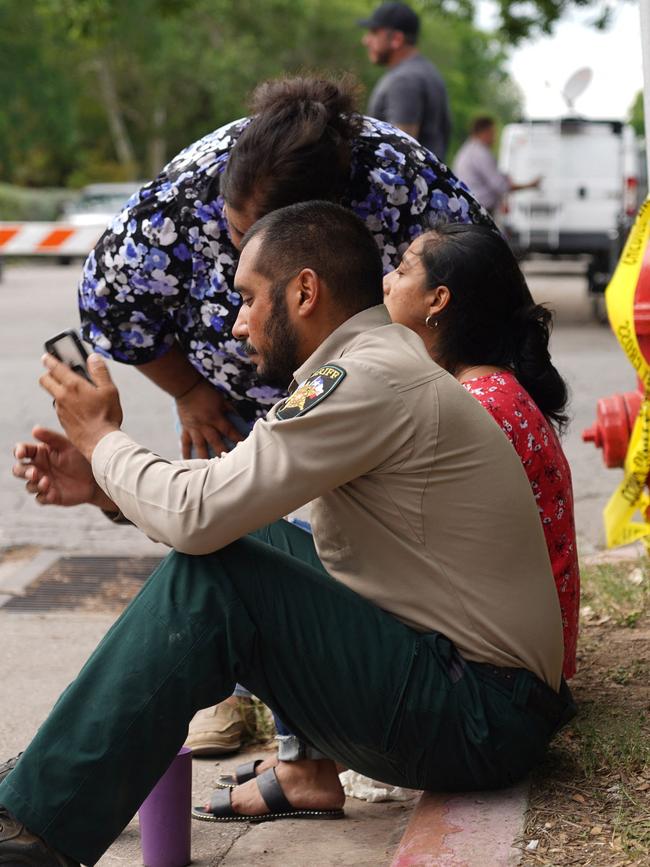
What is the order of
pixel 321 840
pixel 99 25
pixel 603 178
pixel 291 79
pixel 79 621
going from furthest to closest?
pixel 603 178 < pixel 99 25 < pixel 79 621 < pixel 291 79 < pixel 321 840

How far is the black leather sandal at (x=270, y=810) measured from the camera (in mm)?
2895

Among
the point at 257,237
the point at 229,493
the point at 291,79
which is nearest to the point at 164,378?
the point at 291,79

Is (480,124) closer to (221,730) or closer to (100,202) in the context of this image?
(221,730)

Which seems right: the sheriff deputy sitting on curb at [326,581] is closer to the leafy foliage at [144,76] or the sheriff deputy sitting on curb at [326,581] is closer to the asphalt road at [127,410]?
the asphalt road at [127,410]

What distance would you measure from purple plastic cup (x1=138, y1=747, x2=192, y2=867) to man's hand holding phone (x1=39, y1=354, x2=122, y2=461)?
0.64 meters

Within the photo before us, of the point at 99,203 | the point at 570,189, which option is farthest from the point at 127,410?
the point at 99,203

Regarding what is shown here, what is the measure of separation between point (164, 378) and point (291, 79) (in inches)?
34.4

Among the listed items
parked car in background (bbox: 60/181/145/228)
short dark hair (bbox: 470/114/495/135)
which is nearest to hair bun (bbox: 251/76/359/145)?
short dark hair (bbox: 470/114/495/135)

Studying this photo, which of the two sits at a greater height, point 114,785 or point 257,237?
point 257,237

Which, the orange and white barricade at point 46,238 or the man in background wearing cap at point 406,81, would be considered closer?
the man in background wearing cap at point 406,81

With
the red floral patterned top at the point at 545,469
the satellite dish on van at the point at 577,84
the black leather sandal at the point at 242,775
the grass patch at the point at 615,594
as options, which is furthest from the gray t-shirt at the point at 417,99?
the black leather sandal at the point at 242,775

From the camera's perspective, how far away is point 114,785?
227 centimetres

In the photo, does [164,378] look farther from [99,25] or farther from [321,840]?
[99,25]

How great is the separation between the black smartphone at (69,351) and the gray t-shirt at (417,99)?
447 cm
